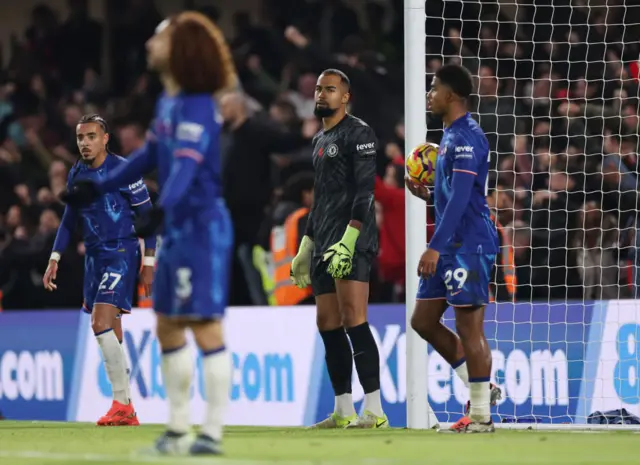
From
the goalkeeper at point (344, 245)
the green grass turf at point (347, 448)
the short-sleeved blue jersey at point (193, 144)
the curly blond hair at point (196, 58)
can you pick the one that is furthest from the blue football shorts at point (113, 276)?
the curly blond hair at point (196, 58)

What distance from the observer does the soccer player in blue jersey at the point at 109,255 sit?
9547mm

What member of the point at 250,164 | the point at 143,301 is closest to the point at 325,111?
the point at 143,301

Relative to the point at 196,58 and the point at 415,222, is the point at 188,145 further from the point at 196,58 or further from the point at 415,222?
the point at 415,222

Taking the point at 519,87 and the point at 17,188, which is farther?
the point at 17,188

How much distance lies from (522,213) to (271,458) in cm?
573

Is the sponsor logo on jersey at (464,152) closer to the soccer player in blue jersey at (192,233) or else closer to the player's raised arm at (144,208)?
the soccer player in blue jersey at (192,233)

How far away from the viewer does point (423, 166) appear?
8141mm

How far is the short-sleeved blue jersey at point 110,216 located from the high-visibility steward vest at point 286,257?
2933 millimetres

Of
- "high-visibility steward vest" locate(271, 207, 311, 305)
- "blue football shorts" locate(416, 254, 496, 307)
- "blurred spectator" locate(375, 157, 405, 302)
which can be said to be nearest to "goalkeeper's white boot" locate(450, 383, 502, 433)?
"blue football shorts" locate(416, 254, 496, 307)

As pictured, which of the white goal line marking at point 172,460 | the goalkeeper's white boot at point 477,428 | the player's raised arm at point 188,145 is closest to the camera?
the white goal line marking at point 172,460

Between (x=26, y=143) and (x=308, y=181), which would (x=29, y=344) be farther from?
(x=26, y=143)

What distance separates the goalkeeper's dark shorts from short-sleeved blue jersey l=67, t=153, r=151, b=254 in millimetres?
1494

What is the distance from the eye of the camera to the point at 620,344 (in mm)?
9953

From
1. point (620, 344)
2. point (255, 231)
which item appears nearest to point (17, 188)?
point (255, 231)
